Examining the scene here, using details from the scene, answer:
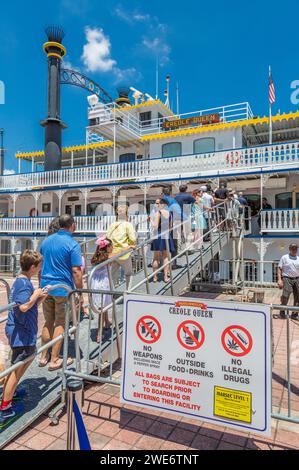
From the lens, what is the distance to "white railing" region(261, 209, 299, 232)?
13595mm

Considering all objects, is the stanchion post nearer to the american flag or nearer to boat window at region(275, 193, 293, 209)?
boat window at region(275, 193, 293, 209)

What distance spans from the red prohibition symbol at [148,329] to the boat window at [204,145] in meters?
16.1

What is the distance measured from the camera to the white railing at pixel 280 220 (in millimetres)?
13595

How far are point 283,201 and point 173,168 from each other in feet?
20.5

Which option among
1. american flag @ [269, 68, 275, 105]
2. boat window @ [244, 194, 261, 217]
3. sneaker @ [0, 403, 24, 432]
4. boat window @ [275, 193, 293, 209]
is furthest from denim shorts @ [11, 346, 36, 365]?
american flag @ [269, 68, 275, 105]

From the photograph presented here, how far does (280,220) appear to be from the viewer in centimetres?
1388

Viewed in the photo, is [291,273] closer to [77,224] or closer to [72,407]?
[72,407]

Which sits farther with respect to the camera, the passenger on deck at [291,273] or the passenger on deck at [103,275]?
the passenger on deck at [291,273]

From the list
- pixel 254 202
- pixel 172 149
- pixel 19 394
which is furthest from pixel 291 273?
pixel 172 149

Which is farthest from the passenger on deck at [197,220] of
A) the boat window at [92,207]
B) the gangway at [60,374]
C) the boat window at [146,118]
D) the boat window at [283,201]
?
the boat window at [146,118]

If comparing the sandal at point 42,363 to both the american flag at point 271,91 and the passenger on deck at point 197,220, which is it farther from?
the american flag at point 271,91

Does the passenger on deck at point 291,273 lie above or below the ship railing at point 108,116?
below

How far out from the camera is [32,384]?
371 cm
